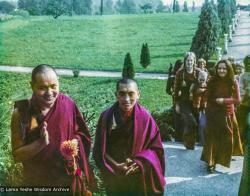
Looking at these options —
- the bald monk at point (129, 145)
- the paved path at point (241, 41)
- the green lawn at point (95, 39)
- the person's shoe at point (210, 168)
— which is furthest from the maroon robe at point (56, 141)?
the paved path at point (241, 41)

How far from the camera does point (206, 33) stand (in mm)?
6016

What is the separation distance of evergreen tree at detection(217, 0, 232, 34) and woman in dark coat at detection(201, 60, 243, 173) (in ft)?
1.53

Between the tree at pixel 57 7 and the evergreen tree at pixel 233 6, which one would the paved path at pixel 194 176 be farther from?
the tree at pixel 57 7

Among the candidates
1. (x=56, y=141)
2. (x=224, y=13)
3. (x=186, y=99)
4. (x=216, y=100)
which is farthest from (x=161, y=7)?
(x=56, y=141)

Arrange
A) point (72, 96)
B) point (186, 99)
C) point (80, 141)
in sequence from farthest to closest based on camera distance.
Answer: point (186, 99) → point (72, 96) → point (80, 141)

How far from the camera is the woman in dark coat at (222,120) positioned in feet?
19.2

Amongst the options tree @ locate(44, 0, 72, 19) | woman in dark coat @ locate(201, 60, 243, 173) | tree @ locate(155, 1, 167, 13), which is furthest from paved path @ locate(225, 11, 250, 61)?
tree @ locate(44, 0, 72, 19)

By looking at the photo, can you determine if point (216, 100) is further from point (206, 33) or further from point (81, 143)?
point (81, 143)

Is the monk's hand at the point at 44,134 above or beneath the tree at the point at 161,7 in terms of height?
beneath

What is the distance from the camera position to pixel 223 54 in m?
6.03

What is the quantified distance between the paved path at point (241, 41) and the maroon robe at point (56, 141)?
189 cm

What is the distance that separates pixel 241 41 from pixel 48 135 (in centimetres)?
234

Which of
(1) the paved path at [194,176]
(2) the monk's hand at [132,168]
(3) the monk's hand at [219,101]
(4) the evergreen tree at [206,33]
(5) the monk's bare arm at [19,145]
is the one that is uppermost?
(4) the evergreen tree at [206,33]

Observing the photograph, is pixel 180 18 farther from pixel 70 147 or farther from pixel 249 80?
pixel 70 147
